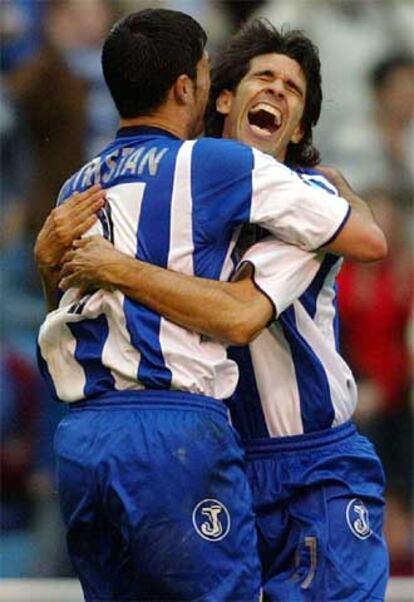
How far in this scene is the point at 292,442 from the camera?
17.5 feet

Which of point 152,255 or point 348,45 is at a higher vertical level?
point 152,255

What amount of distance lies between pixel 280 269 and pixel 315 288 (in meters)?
0.29

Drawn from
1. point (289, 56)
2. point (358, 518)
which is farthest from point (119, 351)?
point (289, 56)

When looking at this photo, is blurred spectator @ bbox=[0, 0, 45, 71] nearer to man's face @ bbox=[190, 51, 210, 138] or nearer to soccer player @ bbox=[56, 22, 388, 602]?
soccer player @ bbox=[56, 22, 388, 602]

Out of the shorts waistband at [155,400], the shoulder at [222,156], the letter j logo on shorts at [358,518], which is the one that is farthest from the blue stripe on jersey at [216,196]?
the letter j logo on shorts at [358,518]

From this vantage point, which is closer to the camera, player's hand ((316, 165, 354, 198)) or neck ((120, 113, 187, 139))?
neck ((120, 113, 187, 139))

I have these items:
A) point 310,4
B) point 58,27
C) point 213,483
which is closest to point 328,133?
point 310,4

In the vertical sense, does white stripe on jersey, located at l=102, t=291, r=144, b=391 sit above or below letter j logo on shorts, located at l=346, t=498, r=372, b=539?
above

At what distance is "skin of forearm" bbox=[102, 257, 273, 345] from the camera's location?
16.1 ft

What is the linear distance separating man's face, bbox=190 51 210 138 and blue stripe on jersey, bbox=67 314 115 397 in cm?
58

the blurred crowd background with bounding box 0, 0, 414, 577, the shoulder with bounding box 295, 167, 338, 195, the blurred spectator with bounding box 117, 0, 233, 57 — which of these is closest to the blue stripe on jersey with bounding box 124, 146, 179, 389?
the shoulder with bounding box 295, 167, 338, 195

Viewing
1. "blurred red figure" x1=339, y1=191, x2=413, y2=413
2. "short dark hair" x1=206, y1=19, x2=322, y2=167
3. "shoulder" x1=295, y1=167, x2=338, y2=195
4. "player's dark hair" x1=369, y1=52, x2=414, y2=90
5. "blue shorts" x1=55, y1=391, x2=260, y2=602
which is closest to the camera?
"blue shorts" x1=55, y1=391, x2=260, y2=602

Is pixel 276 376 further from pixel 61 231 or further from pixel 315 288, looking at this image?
pixel 61 231

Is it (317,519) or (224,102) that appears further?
(224,102)
